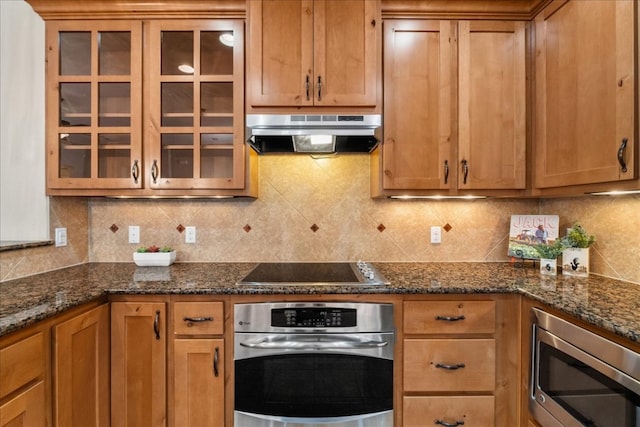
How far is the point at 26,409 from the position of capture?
1072 mm

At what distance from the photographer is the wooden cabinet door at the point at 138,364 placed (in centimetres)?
145

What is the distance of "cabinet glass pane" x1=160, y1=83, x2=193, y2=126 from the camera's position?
177 cm

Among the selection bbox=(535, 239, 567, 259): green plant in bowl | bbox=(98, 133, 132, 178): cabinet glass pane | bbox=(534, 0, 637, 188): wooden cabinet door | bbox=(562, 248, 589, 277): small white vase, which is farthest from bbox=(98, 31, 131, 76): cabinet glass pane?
bbox=(562, 248, 589, 277): small white vase

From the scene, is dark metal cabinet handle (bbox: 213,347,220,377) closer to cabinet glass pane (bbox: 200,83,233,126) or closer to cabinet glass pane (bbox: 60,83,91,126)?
cabinet glass pane (bbox: 200,83,233,126)

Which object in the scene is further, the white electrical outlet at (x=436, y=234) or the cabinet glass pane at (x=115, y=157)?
the white electrical outlet at (x=436, y=234)

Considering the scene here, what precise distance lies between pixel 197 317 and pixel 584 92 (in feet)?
6.81

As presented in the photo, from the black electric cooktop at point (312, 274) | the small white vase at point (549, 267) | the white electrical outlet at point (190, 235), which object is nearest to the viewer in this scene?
the black electric cooktop at point (312, 274)

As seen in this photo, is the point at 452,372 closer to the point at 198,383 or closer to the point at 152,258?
the point at 198,383

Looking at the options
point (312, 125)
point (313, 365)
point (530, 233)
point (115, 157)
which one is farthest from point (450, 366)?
point (115, 157)

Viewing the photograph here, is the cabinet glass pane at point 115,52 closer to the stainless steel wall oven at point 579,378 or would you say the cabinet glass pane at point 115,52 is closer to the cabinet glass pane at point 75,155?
the cabinet glass pane at point 75,155

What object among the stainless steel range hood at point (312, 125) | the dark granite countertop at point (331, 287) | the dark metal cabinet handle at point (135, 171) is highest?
the stainless steel range hood at point (312, 125)

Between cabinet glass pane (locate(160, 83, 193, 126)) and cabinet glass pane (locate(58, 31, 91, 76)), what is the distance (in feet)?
1.48

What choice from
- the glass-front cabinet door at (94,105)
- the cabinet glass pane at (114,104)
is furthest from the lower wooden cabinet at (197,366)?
the cabinet glass pane at (114,104)

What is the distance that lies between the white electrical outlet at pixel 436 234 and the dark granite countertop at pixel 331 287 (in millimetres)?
217
